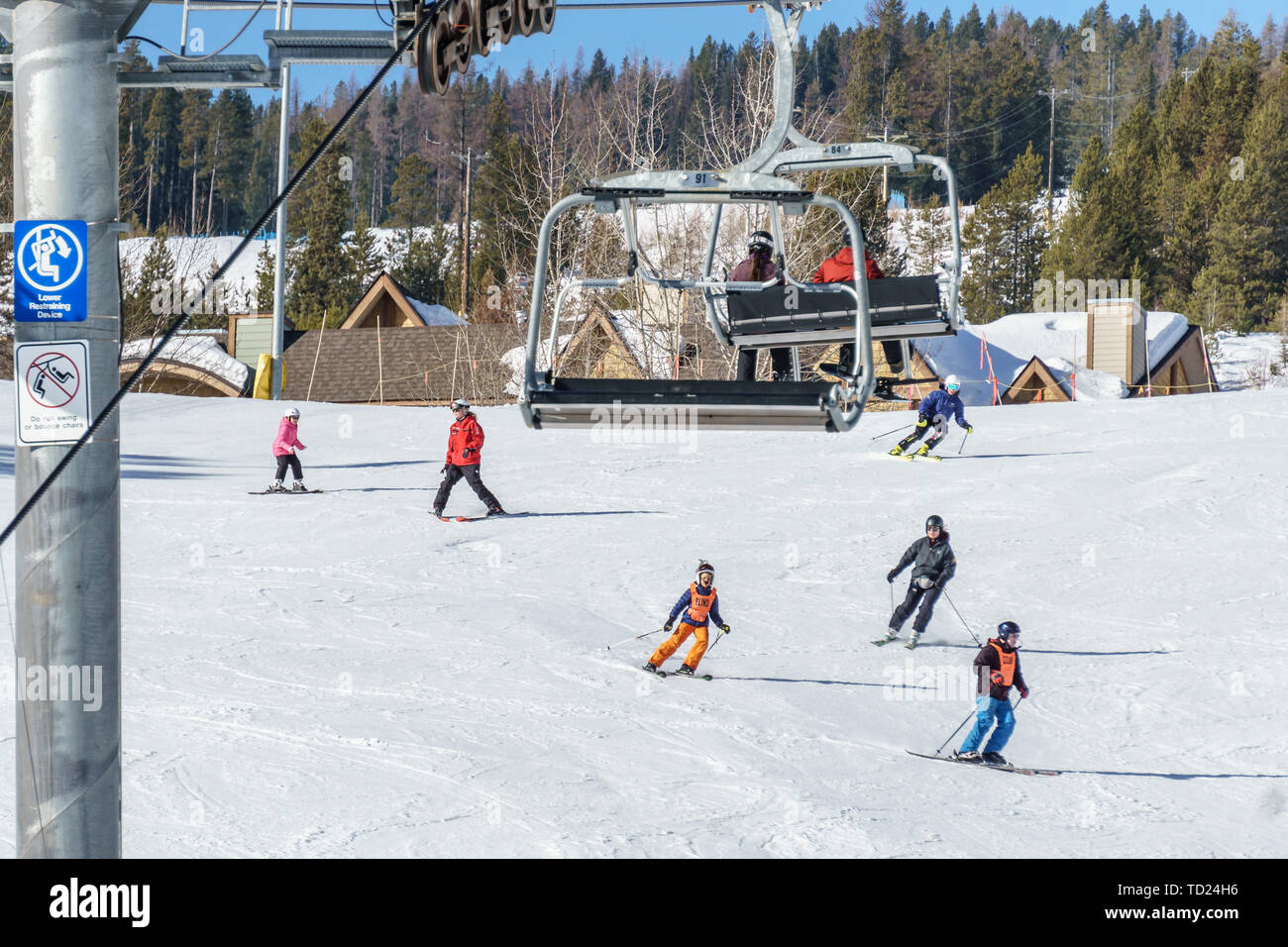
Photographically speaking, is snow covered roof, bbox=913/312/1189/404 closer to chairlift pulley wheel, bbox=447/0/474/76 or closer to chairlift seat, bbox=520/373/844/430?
chairlift seat, bbox=520/373/844/430

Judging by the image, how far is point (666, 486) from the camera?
20500 mm

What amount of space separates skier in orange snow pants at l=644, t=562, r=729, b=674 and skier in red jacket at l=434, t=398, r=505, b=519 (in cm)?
578

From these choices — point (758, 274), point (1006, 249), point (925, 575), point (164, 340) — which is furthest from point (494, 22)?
point (1006, 249)

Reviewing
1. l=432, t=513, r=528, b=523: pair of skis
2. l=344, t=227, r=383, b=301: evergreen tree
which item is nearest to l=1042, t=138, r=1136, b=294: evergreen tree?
l=344, t=227, r=383, b=301: evergreen tree

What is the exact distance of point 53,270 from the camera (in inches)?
188

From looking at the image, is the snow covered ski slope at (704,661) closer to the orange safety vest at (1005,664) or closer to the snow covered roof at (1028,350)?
the orange safety vest at (1005,664)

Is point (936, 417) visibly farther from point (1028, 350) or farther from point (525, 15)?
point (1028, 350)

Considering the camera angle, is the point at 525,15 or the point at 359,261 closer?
the point at 525,15

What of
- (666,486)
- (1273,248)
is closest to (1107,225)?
(1273,248)

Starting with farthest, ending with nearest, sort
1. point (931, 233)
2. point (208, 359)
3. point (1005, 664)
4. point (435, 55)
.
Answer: point (931, 233)
point (208, 359)
point (1005, 664)
point (435, 55)

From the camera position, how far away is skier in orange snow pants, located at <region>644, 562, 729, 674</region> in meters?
12.3

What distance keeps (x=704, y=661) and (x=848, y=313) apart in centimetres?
681
